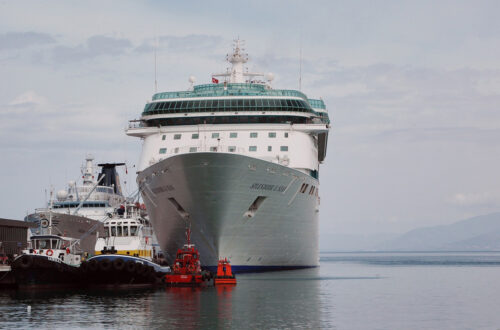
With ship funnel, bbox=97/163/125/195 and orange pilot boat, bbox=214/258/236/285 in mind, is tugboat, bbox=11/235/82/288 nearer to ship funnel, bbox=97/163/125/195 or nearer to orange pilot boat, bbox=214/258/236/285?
orange pilot boat, bbox=214/258/236/285

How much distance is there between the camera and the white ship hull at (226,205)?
1996 inches

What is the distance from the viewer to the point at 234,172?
50688mm

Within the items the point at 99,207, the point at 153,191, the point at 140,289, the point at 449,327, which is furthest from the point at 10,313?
the point at 99,207

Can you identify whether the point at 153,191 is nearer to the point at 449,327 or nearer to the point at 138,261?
the point at 138,261

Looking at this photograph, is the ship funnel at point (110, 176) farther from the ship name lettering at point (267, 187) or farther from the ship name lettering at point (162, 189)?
the ship name lettering at point (267, 187)

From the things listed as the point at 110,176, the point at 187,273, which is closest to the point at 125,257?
the point at 187,273

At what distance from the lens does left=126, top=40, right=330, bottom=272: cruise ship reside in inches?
2015

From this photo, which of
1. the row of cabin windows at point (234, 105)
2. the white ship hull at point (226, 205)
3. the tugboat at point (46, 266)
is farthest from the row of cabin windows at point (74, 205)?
the tugboat at point (46, 266)

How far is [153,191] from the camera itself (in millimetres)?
55562

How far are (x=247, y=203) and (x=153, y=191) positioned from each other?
731 cm

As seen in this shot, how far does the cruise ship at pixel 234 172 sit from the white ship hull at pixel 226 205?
0.23ft

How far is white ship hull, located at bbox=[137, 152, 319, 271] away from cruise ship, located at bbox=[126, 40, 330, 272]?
0.23ft

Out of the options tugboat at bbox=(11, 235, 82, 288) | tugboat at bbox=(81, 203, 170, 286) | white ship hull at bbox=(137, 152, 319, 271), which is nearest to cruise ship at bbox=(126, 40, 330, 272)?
white ship hull at bbox=(137, 152, 319, 271)

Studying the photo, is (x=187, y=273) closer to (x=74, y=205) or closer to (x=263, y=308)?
(x=263, y=308)
